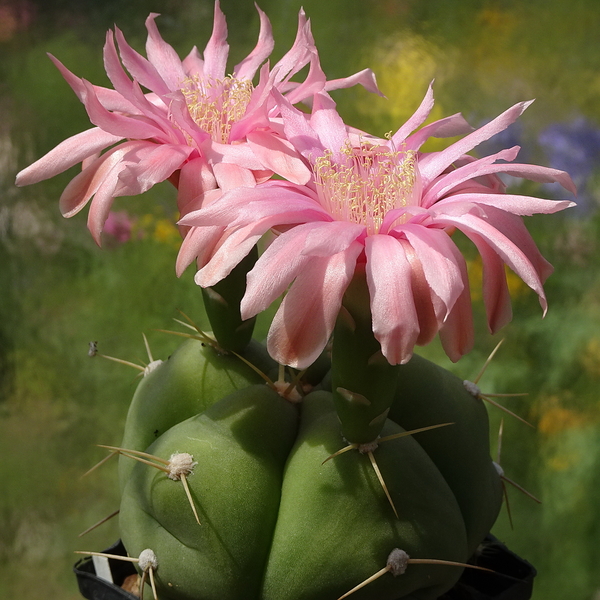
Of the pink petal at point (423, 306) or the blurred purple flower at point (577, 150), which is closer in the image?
the pink petal at point (423, 306)

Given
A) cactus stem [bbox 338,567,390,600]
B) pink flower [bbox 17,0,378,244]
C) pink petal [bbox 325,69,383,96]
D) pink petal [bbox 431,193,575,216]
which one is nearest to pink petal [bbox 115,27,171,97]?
pink flower [bbox 17,0,378,244]

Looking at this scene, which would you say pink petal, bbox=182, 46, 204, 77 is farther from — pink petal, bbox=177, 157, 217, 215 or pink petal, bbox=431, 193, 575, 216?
pink petal, bbox=431, 193, 575, 216

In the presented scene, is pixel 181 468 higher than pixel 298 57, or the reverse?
pixel 298 57

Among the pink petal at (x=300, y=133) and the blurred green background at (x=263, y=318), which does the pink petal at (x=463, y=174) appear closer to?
the pink petal at (x=300, y=133)

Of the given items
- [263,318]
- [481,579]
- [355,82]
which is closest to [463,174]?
[355,82]

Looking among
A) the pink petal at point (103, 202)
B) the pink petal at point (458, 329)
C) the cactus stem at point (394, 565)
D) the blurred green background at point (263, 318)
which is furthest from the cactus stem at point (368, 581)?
the blurred green background at point (263, 318)

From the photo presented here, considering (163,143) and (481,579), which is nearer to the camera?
(163,143)

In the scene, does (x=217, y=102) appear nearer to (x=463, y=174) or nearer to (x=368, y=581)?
(x=463, y=174)

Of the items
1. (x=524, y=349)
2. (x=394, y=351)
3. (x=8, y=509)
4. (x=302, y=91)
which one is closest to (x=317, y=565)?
(x=394, y=351)
